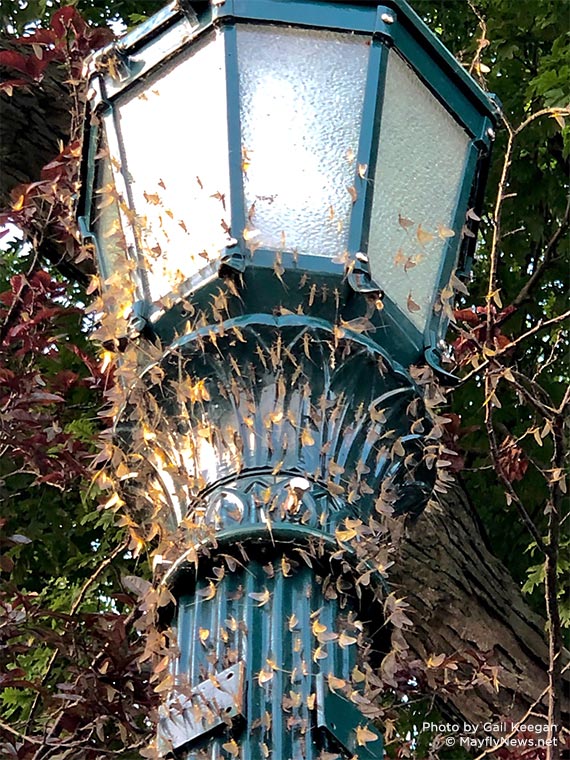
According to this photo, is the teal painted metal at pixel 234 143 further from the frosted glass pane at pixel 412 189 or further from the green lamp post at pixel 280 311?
the frosted glass pane at pixel 412 189

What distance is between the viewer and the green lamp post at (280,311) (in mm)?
1396

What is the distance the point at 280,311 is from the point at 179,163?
0.91 feet

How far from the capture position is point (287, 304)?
62.5 inches

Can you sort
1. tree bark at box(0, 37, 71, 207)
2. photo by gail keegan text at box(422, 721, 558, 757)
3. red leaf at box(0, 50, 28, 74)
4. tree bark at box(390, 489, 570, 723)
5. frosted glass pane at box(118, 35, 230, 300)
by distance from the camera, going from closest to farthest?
frosted glass pane at box(118, 35, 230, 300) → photo by gail keegan text at box(422, 721, 558, 757) → tree bark at box(390, 489, 570, 723) → red leaf at box(0, 50, 28, 74) → tree bark at box(0, 37, 71, 207)

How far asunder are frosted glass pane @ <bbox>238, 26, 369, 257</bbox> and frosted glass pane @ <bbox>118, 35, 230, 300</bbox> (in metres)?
0.04

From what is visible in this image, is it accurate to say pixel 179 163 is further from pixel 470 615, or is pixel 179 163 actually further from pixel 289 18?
pixel 470 615

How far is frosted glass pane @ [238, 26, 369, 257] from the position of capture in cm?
159

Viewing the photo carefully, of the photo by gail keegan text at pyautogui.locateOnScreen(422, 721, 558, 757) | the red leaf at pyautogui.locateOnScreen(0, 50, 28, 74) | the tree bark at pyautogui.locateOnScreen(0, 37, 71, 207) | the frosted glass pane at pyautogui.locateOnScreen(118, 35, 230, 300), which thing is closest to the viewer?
the frosted glass pane at pyautogui.locateOnScreen(118, 35, 230, 300)

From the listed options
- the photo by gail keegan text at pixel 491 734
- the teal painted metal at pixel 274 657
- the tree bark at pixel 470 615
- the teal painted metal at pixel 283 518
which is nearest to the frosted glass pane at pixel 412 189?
the teal painted metal at pixel 283 518

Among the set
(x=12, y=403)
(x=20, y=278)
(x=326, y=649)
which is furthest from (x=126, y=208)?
(x=20, y=278)

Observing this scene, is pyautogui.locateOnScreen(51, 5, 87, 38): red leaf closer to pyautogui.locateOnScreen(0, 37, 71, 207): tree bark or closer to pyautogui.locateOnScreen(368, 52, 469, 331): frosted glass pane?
pyautogui.locateOnScreen(0, 37, 71, 207): tree bark

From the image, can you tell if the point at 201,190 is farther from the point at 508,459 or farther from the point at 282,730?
the point at 508,459

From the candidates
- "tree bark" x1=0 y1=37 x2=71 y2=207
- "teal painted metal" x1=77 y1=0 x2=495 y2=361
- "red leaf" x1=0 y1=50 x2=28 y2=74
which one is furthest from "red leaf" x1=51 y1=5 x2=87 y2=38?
"teal painted metal" x1=77 y1=0 x2=495 y2=361

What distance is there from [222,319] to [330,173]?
0.77 ft
